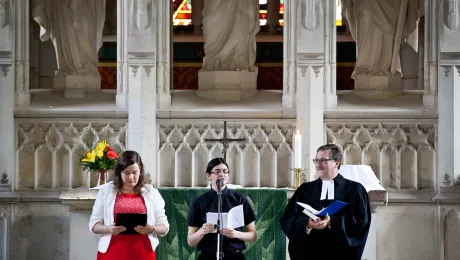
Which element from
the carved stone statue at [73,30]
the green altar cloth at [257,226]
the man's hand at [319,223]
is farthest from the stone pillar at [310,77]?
the man's hand at [319,223]

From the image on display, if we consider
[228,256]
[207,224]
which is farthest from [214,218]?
[228,256]

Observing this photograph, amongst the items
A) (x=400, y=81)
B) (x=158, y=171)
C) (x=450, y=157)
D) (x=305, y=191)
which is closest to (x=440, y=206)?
(x=450, y=157)

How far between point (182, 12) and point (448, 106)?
5552 mm

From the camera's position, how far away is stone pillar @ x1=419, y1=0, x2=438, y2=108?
1327 centimetres

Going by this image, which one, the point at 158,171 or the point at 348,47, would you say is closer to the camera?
the point at 158,171

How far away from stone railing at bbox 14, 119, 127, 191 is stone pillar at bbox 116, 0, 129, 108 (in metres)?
0.28

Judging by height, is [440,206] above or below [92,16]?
below

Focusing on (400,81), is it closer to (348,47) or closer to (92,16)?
(348,47)

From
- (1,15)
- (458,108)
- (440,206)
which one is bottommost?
(440,206)

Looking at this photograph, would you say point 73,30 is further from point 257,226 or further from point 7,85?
point 257,226

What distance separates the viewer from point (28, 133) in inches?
536

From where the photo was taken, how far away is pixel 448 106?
43.3ft

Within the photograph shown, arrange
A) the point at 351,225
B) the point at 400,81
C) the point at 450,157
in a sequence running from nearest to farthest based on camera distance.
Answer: the point at 351,225, the point at 450,157, the point at 400,81

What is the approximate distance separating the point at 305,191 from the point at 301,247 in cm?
38
